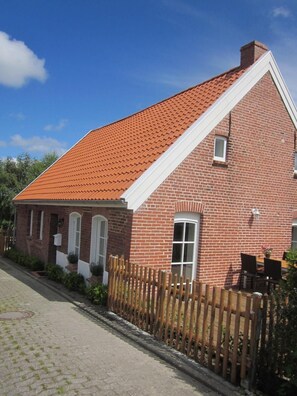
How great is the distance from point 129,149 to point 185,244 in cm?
354

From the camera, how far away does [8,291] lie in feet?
35.8

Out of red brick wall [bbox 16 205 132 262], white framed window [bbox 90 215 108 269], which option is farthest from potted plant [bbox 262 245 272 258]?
white framed window [bbox 90 215 108 269]

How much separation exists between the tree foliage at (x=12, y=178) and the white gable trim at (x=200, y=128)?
1818 cm

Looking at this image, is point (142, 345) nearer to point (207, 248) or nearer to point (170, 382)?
point (170, 382)

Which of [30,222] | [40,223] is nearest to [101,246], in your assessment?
[40,223]

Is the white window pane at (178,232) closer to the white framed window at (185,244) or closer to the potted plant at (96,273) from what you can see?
the white framed window at (185,244)

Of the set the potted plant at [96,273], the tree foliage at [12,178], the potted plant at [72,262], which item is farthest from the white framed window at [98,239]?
the tree foliage at [12,178]

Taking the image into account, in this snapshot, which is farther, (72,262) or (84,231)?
(72,262)

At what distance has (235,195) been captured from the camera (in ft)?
37.2

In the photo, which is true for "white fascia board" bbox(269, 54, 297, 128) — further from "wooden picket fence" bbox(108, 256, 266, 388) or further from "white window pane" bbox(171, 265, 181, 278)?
"wooden picket fence" bbox(108, 256, 266, 388)

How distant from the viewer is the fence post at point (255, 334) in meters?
5.18

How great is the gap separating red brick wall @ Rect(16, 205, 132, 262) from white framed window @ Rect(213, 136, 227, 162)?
11.1ft

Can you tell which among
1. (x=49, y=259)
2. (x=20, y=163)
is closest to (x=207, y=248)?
(x=49, y=259)

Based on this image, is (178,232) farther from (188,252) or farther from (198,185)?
(198,185)
